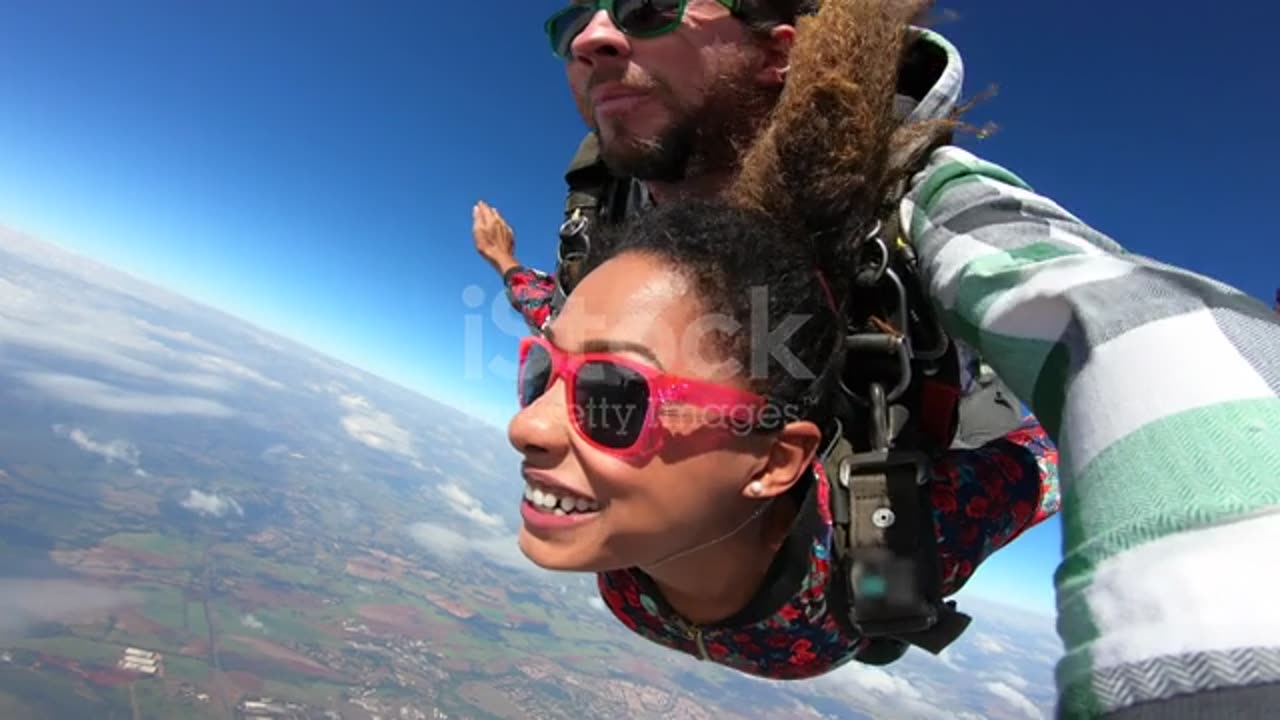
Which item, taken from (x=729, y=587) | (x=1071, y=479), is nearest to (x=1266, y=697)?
(x=1071, y=479)

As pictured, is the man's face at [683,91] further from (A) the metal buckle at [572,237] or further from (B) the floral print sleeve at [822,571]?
(B) the floral print sleeve at [822,571]

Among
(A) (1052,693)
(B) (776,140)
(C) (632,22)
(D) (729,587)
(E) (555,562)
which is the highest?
(C) (632,22)

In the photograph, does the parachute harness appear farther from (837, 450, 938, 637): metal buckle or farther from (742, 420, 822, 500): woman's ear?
(742, 420, 822, 500): woman's ear

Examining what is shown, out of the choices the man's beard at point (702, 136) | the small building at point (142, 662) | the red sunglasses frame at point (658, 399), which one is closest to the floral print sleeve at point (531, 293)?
the man's beard at point (702, 136)

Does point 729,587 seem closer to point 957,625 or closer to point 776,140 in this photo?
point 957,625

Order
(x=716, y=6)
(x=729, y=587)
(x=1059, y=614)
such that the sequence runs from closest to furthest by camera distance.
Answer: (x=1059, y=614) < (x=729, y=587) < (x=716, y=6)

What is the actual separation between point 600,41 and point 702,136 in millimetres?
320

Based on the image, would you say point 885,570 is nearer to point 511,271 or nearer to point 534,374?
point 534,374

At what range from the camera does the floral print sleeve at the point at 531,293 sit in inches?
92.4

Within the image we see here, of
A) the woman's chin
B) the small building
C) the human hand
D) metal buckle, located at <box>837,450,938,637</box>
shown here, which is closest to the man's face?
metal buckle, located at <box>837,450,938,637</box>

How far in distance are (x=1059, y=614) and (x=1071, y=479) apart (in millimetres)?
124

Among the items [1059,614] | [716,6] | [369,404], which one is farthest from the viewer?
[369,404]

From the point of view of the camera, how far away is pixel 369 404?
16150 cm

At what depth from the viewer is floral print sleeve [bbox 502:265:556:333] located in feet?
7.70
